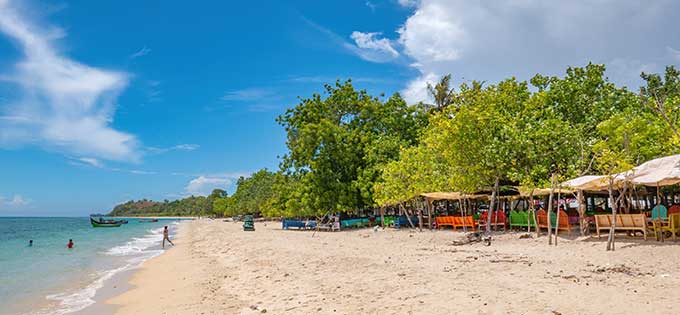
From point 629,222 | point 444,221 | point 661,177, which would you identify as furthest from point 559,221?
point 444,221

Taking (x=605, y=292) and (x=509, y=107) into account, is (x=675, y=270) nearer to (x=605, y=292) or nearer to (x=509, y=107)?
(x=605, y=292)

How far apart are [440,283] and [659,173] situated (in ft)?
25.4

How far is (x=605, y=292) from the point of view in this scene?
6691 mm

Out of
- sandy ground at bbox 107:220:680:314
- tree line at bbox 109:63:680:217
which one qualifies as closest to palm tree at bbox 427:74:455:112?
tree line at bbox 109:63:680:217

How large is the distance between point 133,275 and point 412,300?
41.0 feet

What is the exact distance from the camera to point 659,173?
38.7 ft

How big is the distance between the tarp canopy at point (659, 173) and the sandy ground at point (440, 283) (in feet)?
5.39

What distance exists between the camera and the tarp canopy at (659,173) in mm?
11414

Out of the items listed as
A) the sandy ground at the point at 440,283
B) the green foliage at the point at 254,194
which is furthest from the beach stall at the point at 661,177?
the green foliage at the point at 254,194


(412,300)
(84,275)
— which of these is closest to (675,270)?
(412,300)

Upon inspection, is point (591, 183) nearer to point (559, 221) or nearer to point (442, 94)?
point (559, 221)

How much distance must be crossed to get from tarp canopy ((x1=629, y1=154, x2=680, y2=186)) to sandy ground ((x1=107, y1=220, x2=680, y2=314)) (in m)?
1.64

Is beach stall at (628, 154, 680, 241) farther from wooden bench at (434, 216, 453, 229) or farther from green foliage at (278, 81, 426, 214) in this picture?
green foliage at (278, 81, 426, 214)

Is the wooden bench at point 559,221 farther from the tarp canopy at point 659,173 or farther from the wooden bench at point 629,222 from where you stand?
the tarp canopy at point 659,173
